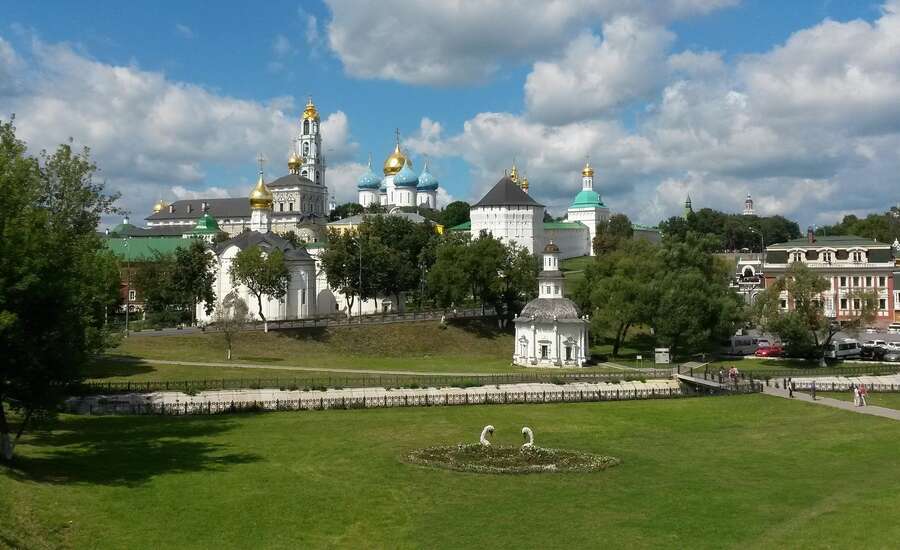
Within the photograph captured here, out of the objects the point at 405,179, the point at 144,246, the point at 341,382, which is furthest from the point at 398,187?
the point at 341,382

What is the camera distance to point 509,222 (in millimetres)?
116562

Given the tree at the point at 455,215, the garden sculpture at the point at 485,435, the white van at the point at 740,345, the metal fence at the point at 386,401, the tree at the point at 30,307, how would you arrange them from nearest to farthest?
the tree at the point at 30,307 → the garden sculpture at the point at 485,435 → the metal fence at the point at 386,401 → the white van at the point at 740,345 → the tree at the point at 455,215

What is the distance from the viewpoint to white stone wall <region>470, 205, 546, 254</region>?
116 m

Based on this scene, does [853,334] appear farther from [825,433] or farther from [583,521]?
[583,521]

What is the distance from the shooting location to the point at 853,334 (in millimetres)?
64312


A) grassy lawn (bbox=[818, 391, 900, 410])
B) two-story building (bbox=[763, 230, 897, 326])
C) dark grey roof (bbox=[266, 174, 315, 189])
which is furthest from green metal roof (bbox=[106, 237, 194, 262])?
grassy lawn (bbox=[818, 391, 900, 410])

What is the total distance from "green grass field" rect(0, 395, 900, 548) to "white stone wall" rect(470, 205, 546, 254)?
8089 centimetres

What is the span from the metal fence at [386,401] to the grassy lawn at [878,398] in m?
7.48

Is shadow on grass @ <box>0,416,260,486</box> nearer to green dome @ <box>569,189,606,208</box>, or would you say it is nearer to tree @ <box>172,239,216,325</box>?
tree @ <box>172,239,216,325</box>

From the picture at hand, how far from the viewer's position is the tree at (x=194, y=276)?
2744 inches

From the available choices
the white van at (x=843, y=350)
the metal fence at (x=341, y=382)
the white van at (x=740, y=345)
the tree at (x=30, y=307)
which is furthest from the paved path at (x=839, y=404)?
the tree at (x=30, y=307)

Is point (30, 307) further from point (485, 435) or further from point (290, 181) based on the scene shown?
point (290, 181)

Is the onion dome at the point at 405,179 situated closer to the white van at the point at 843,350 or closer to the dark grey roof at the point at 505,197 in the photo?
the dark grey roof at the point at 505,197

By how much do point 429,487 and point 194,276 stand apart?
166 ft
